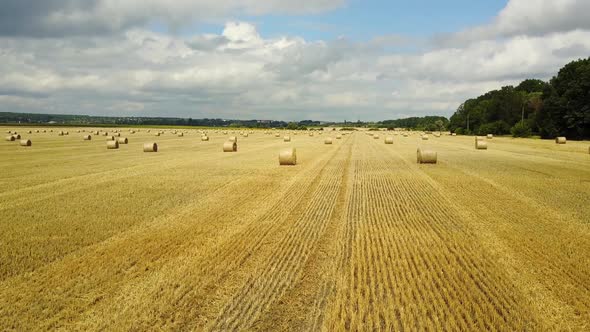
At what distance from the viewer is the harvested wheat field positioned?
6.21 m

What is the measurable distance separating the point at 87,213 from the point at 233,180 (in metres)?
7.39

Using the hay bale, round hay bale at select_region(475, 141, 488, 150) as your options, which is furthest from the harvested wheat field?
round hay bale at select_region(475, 141, 488, 150)

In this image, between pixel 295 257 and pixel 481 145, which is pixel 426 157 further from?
pixel 295 257

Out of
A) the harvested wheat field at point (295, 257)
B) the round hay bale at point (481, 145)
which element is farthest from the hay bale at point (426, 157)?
the round hay bale at point (481, 145)

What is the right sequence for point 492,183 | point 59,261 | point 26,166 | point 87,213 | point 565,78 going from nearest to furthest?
1. point 59,261
2. point 87,213
3. point 492,183
4. point 26,166
5. point 565,78

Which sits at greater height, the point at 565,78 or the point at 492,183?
the point at 565,78

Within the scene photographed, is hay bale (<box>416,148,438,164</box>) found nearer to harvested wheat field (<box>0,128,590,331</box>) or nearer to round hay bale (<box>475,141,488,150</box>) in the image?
harvested wheat field (<box>0,128,590,331</box>)

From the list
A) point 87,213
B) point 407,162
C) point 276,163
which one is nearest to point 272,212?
point 87,213

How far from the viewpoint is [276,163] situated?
2675 centimetres

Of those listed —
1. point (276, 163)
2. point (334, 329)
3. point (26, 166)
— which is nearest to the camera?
point (334, 329)

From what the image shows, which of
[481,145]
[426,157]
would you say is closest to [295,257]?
[426,157]

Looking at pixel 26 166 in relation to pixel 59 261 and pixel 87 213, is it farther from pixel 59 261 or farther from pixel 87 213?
pixel 59 261

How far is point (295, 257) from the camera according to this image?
8.64 meters

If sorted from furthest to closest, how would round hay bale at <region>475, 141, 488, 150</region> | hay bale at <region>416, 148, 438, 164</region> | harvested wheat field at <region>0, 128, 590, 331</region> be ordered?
round hay bale at <region>475, 141, 488, 150</region>
hay bale at <region>416, 148, 438, 164</region>
harvested wheat field at <region>0, 128, 590, 331</region>
